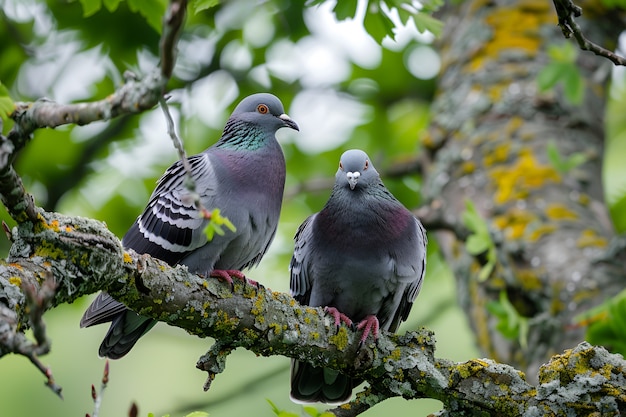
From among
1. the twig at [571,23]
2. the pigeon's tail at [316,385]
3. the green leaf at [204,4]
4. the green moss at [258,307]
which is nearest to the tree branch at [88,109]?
the green moss at [258,307]

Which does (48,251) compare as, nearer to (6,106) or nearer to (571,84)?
(6,106)

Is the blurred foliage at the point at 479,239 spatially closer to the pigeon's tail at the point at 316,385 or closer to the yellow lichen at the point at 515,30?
the pigeon's tail at the point at 316,385

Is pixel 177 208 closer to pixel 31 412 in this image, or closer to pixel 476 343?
pixel 476 343

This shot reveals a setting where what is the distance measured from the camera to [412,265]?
15.3ft

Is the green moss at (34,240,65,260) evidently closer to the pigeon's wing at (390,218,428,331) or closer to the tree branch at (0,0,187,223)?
the tree branch at (0,0,187,223)

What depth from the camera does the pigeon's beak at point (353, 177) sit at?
4586 millimetres

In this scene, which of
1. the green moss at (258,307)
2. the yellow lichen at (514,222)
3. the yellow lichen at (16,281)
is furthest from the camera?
the yellow lichen at (514,222)

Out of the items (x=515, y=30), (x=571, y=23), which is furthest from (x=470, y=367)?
(x=515, y=30)

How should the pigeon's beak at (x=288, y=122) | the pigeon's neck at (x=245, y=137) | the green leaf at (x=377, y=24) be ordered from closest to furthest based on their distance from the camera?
the green leaf at (x=377, y=24) → the pigeon's neck at (x=245, y=137) → the pigeon's beak at (x=288, y=122)

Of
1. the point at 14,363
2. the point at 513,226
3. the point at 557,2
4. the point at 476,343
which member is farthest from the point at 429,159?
the point at 14,363

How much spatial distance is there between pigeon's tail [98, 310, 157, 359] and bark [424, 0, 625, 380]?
2.78m

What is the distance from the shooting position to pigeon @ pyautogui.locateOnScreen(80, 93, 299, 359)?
14.1 feet

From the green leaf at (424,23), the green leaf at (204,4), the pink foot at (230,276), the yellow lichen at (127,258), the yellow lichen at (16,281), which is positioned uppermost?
the green leaf at (204,4)

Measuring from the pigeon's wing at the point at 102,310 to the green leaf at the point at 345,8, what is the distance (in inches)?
74.6
